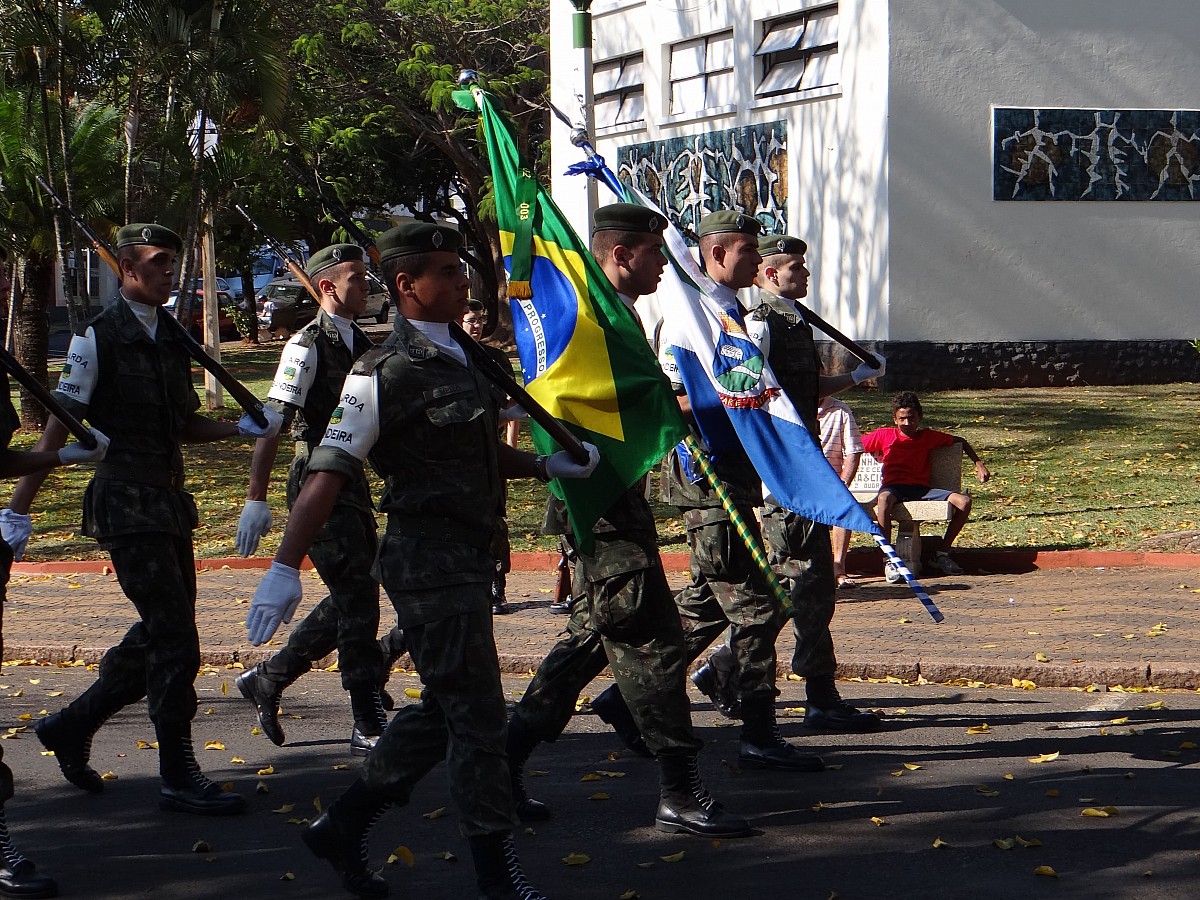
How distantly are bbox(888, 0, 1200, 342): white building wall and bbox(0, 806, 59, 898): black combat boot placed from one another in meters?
17.3

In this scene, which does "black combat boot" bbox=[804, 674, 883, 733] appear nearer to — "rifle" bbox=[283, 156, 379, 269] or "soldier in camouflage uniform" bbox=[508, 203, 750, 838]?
"soldier in camouflage uniform" bbox=[508, 203, 750, 838]

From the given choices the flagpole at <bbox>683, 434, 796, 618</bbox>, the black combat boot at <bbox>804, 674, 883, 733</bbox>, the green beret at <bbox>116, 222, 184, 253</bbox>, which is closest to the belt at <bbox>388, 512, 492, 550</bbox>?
the flagpole at <bbox>683, 434, 796, 618</bbox>

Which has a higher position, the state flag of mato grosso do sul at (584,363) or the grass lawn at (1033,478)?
the state flag of mato grosso do sul at (584,363)

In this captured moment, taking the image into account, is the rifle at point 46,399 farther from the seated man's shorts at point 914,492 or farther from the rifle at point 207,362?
the seated man's shorts at point 914,492

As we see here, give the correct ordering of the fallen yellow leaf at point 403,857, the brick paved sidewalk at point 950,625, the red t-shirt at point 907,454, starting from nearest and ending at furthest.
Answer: the fallen yellow leaf at point 403,857 < the brick paved sidewalk at point 950,625 < the red t-shirt at point 907,454

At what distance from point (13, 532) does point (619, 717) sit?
256 cm

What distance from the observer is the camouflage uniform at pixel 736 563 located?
6.27 m

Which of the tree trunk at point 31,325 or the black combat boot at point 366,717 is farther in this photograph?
the tree trunk at point 31,325

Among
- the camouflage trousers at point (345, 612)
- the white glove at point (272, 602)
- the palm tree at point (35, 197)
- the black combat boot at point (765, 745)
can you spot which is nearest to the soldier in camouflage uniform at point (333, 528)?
the camouflage trousers at point (345, 612)

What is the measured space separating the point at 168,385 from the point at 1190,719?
15.7 ft

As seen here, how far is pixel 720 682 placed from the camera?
285 inches

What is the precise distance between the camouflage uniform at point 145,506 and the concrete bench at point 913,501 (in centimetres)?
578

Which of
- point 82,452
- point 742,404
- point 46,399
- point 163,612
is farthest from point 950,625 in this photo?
point 46,399

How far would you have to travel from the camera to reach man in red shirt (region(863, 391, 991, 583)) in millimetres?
10922
